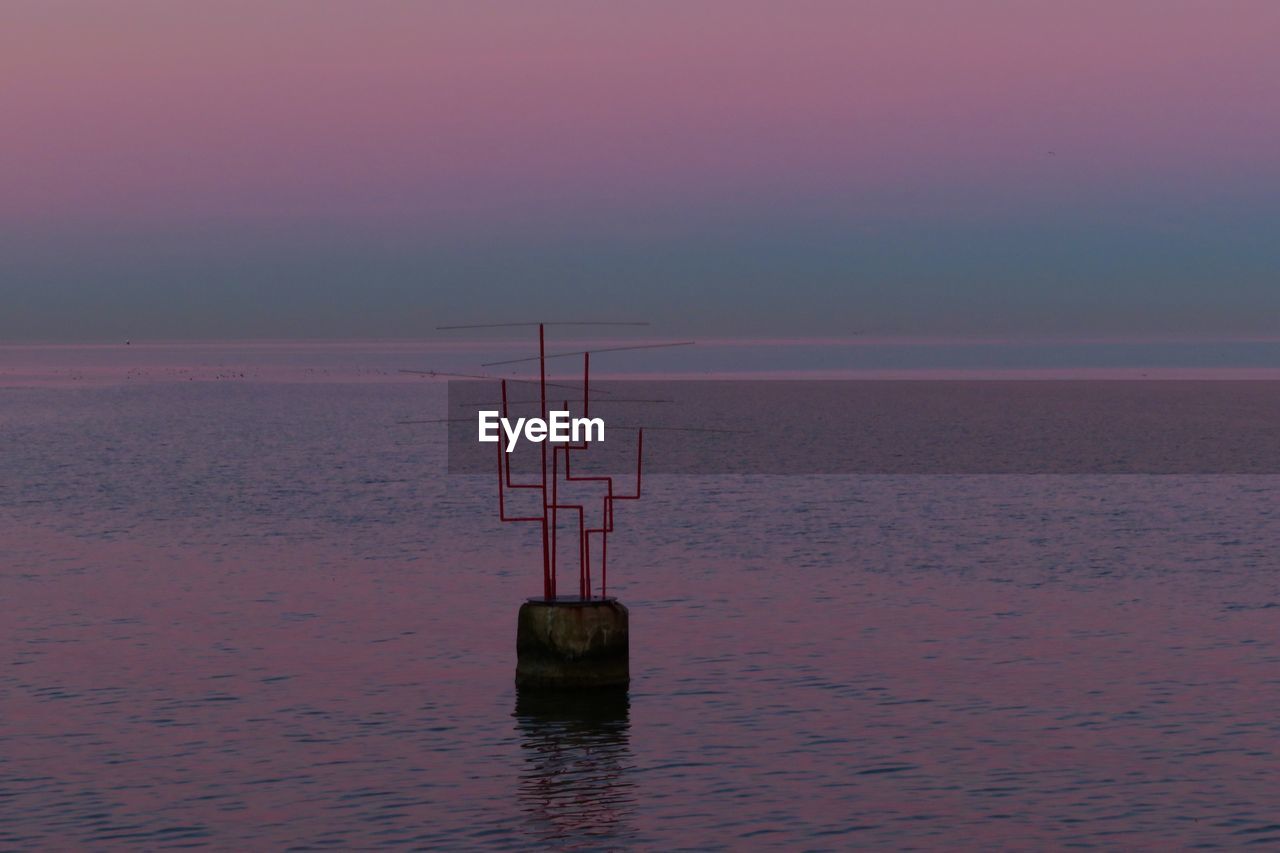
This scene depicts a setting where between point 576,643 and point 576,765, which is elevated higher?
point 576,643

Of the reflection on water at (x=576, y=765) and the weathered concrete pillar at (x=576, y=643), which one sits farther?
the weathered concrete pillar at (x=576, y=643)

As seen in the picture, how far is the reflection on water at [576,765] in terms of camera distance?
31859 mm

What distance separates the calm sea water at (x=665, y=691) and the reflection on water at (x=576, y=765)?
12 cm

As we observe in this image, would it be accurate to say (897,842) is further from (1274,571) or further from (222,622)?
(1274,571)

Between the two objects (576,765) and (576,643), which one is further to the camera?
(576,643)

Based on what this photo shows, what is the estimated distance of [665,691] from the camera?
43.8m

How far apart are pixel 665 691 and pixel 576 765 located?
7594mm

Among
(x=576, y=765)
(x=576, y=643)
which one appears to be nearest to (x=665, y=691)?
(x=576, y=643)

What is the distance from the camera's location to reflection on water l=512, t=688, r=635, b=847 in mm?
31859

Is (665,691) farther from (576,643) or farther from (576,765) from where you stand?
(576,765)

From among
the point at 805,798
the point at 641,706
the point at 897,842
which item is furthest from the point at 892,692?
the point at 897,842

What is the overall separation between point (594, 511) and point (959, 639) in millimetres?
46678

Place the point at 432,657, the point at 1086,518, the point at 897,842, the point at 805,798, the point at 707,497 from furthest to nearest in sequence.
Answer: the point at 707,497
the point at 1086,518
the point at 432,657
the point at 805,798
the point at 897,842

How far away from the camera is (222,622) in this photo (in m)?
54.7
